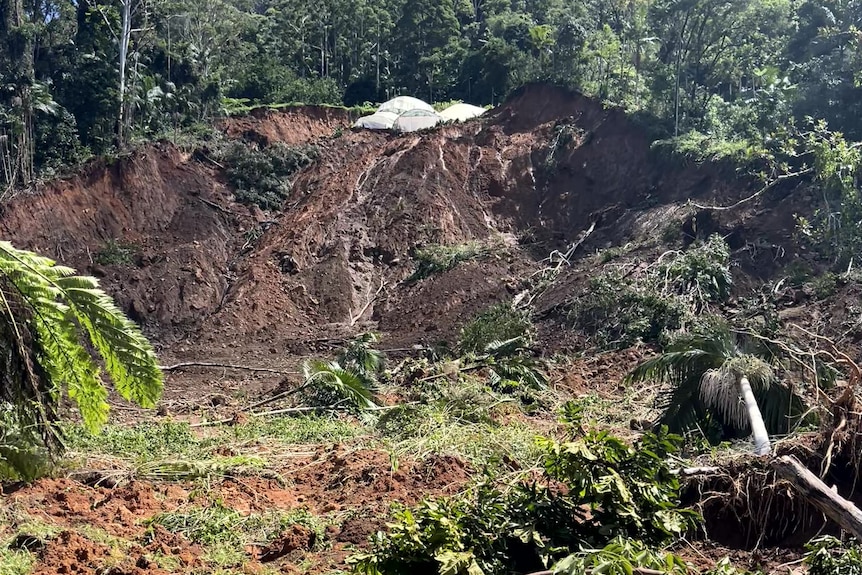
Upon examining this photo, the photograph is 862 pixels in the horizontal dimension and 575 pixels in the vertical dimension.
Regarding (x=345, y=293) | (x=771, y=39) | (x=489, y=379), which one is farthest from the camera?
(x=771, y=39)

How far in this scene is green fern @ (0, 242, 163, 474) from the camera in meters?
5.59

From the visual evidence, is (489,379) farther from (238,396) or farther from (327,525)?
(327,525)

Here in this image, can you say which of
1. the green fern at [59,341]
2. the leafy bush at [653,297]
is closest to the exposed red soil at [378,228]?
the leafy bush at [653,297]

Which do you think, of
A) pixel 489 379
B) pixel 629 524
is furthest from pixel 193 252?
pixel 629 524

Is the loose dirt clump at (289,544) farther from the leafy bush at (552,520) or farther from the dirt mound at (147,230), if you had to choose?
the dirt mound at (147,230)

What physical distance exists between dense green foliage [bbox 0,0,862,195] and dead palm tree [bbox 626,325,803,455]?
14.9 metres

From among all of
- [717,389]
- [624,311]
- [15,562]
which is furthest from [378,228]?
[15,562]

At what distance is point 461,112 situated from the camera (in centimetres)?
3325

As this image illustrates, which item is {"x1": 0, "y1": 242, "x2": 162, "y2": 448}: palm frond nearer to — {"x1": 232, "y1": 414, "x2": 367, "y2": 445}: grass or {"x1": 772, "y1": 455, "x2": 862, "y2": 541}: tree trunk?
{"x1": 772, "y1": 455, "x2": 862, "y2": 541}: tree trunk

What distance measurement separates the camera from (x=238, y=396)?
16.0 meters

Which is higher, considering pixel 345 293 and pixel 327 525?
pixel 327 525

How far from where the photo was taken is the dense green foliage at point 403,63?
25.2 meters

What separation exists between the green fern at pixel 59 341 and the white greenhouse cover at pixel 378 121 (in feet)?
86.8

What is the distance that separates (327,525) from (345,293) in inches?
666
